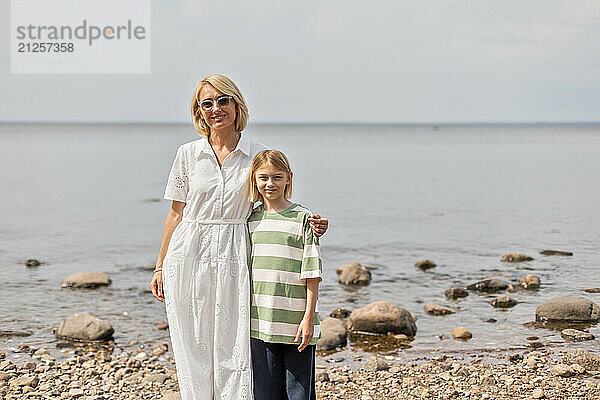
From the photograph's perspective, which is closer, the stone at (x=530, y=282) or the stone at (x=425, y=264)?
the stone at (x=530, y=282)

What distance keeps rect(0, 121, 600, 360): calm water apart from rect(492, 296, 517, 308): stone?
12 centimetres

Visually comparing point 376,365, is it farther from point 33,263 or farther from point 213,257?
point 33,263

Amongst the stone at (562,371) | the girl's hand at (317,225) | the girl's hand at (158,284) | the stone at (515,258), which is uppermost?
the girl's hand at (317,225)

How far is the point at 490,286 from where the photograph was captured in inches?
521

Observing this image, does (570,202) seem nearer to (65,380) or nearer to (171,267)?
(65,380)

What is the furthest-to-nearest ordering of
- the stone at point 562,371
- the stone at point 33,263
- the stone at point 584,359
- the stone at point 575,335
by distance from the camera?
the stone at point 33,263 → the stone at point 575,335 → the stone at point 584,359 → the stone at point 562,371

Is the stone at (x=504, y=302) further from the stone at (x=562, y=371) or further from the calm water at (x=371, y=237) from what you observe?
the stone at (x=562, y=371)

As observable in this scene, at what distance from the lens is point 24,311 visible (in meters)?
11.6

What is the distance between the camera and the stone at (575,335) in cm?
989

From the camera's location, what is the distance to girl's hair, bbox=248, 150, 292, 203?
4844 millimetres

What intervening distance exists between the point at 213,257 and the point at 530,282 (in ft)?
32.0

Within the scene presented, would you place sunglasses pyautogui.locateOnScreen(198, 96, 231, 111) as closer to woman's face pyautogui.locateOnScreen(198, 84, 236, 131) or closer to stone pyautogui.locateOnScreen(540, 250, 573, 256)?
woman's face pyautogui.locateOnScreen(198, 84, 236, 131)

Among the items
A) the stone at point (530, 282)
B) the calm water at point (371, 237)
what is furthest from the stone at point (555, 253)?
the stone at point (530, 282)

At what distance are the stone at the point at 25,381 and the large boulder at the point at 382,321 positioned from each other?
162 inches
